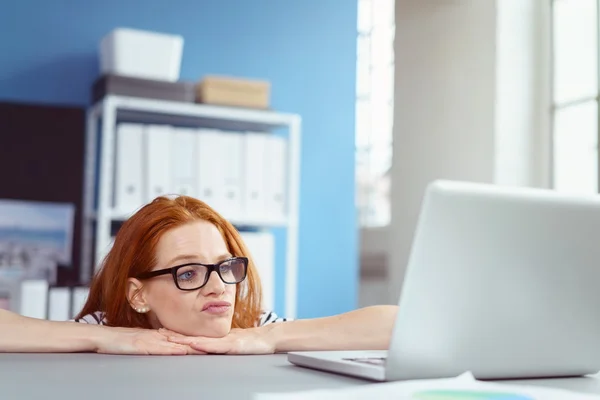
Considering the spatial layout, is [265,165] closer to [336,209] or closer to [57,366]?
[336,209]

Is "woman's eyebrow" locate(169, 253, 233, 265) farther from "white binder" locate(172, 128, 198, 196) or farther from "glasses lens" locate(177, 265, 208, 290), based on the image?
"white binder" locate(172, 128, 198, 196)

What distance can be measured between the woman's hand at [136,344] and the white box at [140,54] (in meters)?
1.99

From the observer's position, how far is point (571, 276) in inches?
35.5

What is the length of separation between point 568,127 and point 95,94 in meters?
2.05

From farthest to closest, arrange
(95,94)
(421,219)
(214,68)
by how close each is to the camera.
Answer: (214,68), (95,94), (421,219)

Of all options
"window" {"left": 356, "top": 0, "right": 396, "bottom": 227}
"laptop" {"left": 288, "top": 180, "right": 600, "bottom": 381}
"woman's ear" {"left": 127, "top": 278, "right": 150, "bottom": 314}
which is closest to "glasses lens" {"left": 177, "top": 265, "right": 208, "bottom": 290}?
"woman's ear" {"left": 127, "top": 278, "right": 150, "bottom": 314}

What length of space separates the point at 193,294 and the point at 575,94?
8.94ft

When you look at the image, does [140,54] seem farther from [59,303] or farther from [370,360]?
[370,360]

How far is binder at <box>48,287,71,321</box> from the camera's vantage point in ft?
8.88

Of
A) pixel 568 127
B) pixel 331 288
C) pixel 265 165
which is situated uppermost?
pixel 568 127

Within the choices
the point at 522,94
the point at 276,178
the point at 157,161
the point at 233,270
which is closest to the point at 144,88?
the point at 157,161

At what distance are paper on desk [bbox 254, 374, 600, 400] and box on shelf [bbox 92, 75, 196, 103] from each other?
241 centimetres

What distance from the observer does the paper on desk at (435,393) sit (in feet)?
2.32

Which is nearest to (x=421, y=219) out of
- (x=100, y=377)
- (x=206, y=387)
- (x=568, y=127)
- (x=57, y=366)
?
(x=206, y=387)
